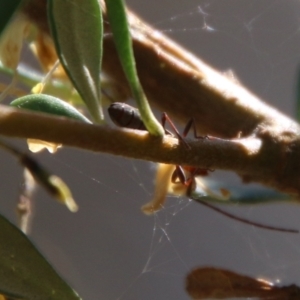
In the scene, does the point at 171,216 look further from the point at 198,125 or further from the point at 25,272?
the point at 25,272

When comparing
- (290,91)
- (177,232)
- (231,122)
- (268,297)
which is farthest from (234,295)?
(290,91)

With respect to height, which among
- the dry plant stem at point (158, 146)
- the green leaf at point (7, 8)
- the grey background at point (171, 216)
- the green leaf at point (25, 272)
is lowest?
the green leaf at point (25, 272)

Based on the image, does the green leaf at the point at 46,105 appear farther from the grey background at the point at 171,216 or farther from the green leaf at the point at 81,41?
the grey background at the point at 171,216

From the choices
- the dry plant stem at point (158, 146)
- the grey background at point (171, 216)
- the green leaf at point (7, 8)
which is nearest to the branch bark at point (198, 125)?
the dry plant stem at point (158, 146)

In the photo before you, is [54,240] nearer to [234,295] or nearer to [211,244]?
[211,244]

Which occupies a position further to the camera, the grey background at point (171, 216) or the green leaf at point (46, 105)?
the grey background at point (171, 216)

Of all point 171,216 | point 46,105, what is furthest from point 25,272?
point 171,216
